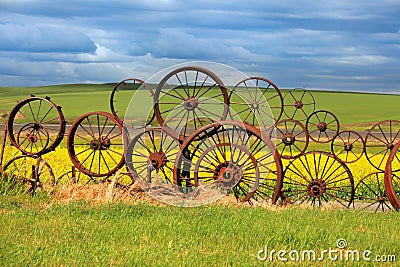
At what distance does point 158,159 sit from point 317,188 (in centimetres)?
275

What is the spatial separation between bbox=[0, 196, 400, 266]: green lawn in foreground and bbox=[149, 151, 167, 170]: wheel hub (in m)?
0.99

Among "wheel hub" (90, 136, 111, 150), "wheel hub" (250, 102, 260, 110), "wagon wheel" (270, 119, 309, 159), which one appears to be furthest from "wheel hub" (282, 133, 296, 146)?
"wheel hub" (90, 136, 111, 150)

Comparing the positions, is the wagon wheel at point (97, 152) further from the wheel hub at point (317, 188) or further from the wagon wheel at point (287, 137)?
the wheel hub at point (317, 188)

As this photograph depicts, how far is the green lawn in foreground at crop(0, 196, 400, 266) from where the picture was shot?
5.95m

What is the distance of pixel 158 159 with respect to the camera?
9367 mm

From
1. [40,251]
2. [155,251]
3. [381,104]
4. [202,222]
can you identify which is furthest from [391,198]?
[381,104]

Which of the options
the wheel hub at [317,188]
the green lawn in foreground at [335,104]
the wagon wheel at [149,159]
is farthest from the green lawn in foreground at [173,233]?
the green lawn in foreground at [335,104]

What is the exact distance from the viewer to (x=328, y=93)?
52.8 m

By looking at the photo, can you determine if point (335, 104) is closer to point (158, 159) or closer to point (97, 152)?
point (97, 152)

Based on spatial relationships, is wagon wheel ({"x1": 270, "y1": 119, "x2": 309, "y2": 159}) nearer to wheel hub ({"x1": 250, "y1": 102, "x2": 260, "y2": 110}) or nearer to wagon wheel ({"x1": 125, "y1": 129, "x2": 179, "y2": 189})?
wheel hub ({"x1": 250, "y1": 102, "x2": 260, "y2": 110})

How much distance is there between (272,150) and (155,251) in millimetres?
2916

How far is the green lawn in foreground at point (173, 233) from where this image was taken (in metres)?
5.95

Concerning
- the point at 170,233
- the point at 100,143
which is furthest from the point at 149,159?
the point at 170,233

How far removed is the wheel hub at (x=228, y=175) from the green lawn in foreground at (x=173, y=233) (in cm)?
44
